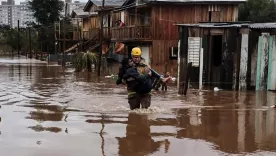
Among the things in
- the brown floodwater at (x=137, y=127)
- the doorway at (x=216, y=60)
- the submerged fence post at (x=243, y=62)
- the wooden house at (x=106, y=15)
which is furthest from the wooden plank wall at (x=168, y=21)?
the brown floodwater at (x=137, y=127)

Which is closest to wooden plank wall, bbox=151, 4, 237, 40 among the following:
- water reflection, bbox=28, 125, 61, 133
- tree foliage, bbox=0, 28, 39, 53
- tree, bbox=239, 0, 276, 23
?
tree, bbox=239, 0, 276, 23

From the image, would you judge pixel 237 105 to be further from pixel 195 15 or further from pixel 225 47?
pixel 195 15

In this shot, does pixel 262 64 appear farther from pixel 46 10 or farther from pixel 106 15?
pixel 46 10

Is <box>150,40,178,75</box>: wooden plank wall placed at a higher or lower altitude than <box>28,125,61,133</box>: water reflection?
higher

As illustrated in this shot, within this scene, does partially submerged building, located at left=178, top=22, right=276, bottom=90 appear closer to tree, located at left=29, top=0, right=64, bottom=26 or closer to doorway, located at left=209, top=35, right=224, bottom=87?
doorway, located at left=209, top=35, right=224, bottom=87

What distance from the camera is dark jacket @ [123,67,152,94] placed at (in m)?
8.50

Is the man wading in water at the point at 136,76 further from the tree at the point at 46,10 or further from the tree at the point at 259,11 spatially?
the tree at the point at 46,10

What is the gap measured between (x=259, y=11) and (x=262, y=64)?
106 ft

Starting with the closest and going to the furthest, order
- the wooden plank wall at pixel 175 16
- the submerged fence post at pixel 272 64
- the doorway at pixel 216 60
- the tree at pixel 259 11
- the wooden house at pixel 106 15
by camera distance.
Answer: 1. the submerged fence post at pixel 272 64
2. the doorway at pixel 216 60
3. the wooden plank wall at pixel 175 16
4. the wooden house at pixel 106 15
5. the tree at pixel 259 11

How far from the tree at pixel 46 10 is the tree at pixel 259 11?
24.5 m

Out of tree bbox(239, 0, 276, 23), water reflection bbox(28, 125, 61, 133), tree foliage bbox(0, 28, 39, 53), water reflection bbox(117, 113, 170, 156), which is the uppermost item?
tree bbox(239, 0, 276, 23)

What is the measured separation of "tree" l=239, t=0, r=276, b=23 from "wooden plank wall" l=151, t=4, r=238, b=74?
55.8ft

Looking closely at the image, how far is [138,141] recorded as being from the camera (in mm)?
6832

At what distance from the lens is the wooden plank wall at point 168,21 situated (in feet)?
90.3
